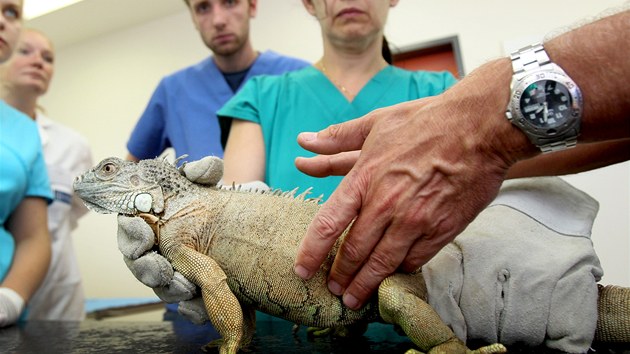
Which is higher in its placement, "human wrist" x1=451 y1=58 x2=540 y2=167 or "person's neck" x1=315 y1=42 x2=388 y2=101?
"person's neck" x1=315 y1=42 x2=388 y2=101

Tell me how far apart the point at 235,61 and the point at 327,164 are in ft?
4.55

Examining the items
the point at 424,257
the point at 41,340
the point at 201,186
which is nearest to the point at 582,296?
the point at 424,257

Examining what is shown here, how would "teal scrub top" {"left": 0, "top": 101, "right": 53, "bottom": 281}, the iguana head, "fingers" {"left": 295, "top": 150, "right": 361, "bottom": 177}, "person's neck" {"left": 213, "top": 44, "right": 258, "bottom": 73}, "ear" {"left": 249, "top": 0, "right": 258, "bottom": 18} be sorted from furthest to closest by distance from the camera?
"ear" {"left": 249, "top": 0, "right": 258, "bottom": 18}
"person's neck" {"left": 213, "top": 44, "right": 258, "bottom": 73}
"teal scrub top" {"left": 0, "top": 101, "right": 53, "bottom": 281}
"fingers" {"left": 295, "top": 150, "right": 361, "bottom": 177}
the iguana head

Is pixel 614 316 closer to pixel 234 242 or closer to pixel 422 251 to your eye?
pixel 422 251

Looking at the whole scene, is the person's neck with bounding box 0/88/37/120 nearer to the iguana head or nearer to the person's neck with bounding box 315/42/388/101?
the person's neck with bounding box 315/42/388/101

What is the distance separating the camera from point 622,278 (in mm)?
1780

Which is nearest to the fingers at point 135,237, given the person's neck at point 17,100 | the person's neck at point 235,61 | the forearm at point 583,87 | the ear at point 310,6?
the forearm at point 583,87

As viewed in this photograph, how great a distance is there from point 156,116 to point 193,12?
48 cm

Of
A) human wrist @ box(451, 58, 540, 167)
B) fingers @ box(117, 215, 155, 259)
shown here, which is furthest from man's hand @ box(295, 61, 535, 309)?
fingers @ box(117, 215, 155, 259)

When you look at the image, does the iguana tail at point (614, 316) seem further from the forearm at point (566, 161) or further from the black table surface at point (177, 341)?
the forearm at point (566, 161)

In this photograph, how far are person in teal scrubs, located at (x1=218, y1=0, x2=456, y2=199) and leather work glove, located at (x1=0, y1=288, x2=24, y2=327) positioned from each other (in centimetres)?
92

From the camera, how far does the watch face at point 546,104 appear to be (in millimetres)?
664

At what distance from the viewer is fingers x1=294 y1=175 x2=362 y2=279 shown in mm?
776

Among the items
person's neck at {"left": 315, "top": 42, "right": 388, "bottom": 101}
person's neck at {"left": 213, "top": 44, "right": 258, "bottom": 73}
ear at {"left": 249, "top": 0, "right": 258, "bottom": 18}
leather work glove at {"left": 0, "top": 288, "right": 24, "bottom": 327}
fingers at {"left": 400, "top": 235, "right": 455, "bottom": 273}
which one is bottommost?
leather work glove at {"left": 0, "top": 288, "right": 24, "bottom": 327}
